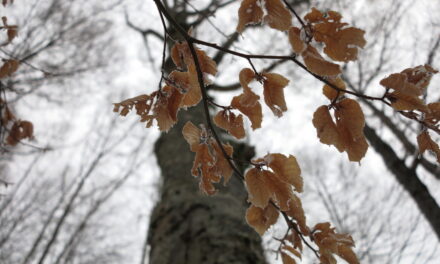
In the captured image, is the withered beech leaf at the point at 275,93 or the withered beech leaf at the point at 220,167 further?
the withered beech leaf at the point at 220,167

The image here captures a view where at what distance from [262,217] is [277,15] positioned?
1.67 feet

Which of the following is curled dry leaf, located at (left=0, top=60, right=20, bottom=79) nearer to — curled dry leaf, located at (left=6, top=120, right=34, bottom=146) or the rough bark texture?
curled dry leaf, located at (left=6, top=120, right=34, bottom=146)

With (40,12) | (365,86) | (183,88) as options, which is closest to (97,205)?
(40,12)

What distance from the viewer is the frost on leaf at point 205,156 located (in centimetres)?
76

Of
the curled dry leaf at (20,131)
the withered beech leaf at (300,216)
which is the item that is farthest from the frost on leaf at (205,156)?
the curled dry leaf at (20,131)

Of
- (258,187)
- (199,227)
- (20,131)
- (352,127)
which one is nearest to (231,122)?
(258,187)

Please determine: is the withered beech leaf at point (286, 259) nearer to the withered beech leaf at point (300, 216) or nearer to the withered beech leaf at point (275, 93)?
the withered beech leaf at point (300, 216)

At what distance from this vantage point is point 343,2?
4.25 m

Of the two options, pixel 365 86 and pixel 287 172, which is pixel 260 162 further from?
pixel 365 86

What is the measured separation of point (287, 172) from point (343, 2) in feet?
14.2

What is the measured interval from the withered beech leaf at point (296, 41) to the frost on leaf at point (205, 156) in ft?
1.01

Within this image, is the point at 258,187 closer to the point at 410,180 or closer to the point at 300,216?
the point at 300,216

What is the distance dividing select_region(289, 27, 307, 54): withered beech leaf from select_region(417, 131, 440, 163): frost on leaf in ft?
1.12

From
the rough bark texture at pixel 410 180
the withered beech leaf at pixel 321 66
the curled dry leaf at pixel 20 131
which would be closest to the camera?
the withered beech leaf at pixel 321 66
